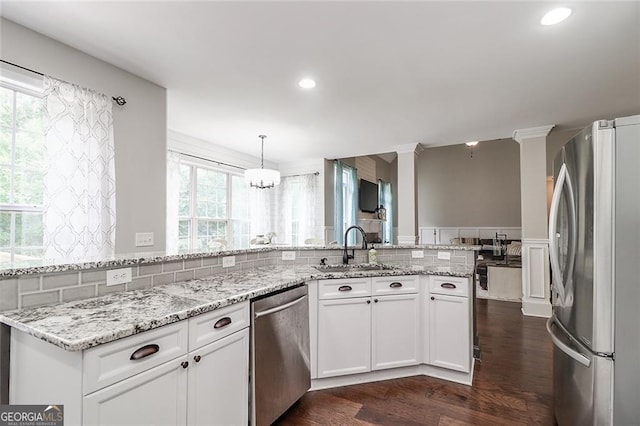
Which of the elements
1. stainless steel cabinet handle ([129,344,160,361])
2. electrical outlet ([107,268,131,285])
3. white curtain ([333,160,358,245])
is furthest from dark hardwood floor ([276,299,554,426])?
white curtain ([333,160,358,245])

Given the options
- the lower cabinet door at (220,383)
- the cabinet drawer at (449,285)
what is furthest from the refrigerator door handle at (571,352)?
the lower cabinet door at (220,383)

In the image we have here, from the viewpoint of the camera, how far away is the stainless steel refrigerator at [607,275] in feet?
4.31

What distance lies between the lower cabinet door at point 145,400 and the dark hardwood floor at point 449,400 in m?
0.99

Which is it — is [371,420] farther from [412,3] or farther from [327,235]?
[327,235]

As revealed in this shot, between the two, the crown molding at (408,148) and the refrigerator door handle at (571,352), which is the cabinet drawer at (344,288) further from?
the crown molding at (408,148)

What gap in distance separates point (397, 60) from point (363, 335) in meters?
2.24

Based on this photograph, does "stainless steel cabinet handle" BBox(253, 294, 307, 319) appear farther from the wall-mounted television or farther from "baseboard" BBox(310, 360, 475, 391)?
the wall-mounted television

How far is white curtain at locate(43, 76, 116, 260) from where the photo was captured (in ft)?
6.97

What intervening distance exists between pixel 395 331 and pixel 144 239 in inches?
93.2

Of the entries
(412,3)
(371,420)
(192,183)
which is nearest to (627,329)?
(371,420)

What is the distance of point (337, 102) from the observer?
10.8ft

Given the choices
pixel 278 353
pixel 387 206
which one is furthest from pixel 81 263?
pixel 387 206

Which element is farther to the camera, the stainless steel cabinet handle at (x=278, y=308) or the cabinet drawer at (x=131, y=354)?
the stainless steel cabinet handle at (x=278, y=308)

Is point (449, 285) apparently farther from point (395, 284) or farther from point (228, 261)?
point (228, 261)
